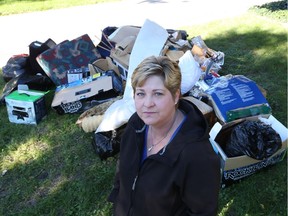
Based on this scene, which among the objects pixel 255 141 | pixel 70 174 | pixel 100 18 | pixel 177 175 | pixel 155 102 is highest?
pixel 155 102

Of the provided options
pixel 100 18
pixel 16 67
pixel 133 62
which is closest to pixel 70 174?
pixel 133 62

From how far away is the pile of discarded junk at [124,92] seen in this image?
9.93 feet

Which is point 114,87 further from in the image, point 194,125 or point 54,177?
point 194,125

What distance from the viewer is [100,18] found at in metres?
8.38

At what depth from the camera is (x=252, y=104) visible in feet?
11.3

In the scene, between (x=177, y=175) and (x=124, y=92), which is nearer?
(x=177, y=175)

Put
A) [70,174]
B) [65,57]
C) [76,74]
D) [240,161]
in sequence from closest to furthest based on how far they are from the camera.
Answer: [240,161] < [70,174] < [76,74] < [65,57]

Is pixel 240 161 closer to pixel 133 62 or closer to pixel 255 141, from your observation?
pixel 255 141

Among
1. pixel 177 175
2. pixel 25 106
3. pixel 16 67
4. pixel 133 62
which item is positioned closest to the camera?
pixel 177 175

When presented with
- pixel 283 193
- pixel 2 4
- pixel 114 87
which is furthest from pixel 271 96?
pixel 2 4

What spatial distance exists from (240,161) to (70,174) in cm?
175

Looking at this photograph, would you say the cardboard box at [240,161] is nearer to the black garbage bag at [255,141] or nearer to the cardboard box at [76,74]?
the black garbage bag at [255,141]

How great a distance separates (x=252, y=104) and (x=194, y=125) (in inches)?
77.9

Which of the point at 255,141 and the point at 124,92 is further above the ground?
the point at 255,141
